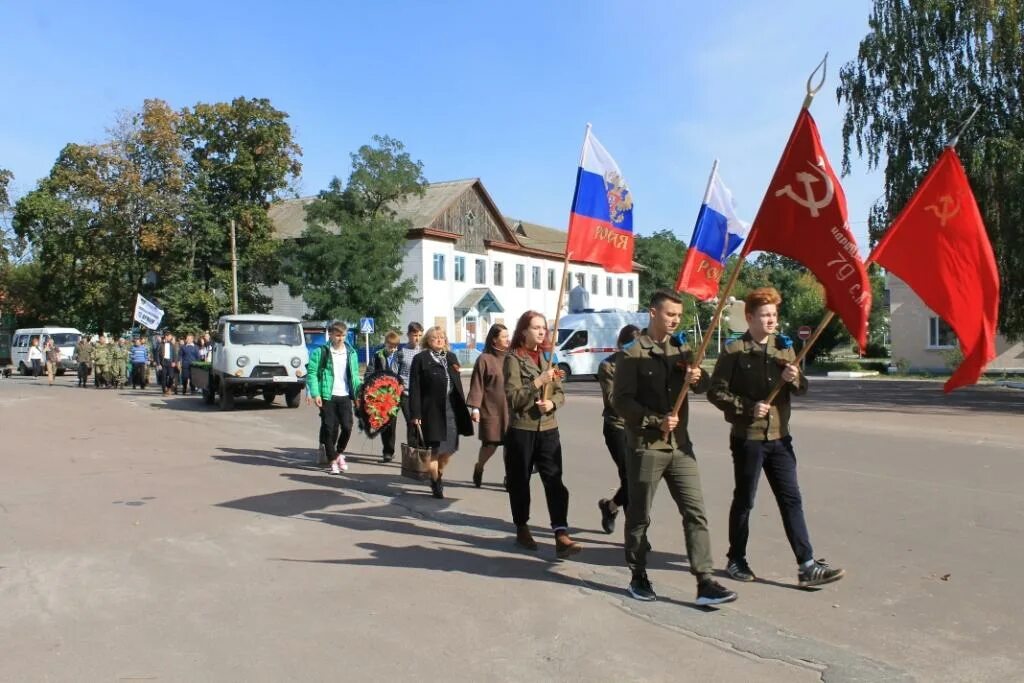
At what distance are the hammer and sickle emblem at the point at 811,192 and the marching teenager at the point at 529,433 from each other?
6.47 feet

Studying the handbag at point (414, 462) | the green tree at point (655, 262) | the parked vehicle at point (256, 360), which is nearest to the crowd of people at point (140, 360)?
the parked vehicle at point (256, 360)

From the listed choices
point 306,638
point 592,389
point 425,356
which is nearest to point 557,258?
point 592,389

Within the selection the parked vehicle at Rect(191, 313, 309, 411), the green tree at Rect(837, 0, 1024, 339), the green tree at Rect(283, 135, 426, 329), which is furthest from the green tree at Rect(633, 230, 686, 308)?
the parked vehicle at Rect(191, 313, 309, 411)

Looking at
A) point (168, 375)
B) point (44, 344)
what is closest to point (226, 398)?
point (168, 375)

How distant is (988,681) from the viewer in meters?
4.04

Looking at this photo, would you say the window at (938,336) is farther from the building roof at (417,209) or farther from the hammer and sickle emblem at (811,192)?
the hammer and sickle emblem at (811,192)

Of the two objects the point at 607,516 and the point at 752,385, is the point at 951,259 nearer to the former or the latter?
the point at 752,385

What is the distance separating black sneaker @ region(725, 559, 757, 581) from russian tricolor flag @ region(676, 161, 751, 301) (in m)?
2.21

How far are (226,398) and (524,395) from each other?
46.9 ft

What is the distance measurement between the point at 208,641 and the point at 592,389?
2257cm

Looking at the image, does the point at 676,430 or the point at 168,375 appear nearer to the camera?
the point at 676,430

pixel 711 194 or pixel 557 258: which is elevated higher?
pixel 557 258

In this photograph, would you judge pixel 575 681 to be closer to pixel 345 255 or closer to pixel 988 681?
pixel 988 681

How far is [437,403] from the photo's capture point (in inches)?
336
